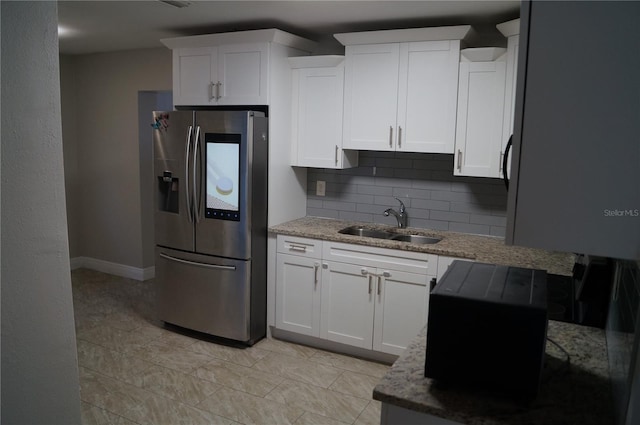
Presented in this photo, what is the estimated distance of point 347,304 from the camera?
146 inches

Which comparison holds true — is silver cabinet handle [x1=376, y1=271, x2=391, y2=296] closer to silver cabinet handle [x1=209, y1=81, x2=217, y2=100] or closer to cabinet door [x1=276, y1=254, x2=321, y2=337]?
cabinet door [x1=276, y1=254, x2=321, y2=337]

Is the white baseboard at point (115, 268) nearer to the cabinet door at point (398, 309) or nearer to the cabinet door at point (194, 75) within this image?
the cabinet door at point (194, 75)

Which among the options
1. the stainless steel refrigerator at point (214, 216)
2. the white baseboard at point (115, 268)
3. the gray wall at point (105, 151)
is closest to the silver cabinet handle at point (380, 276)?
the stainless steel refrigerator at point (214, 216)

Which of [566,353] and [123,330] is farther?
[123,330]

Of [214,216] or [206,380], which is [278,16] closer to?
[214,216]

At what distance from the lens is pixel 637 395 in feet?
3.43

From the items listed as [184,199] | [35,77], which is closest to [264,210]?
[184,199]

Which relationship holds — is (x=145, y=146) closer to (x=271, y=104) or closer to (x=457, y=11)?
(x=271, y=104)

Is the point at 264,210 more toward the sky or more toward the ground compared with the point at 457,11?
more toward the ground

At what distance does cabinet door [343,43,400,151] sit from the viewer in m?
3.59

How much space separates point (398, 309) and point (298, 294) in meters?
0.78

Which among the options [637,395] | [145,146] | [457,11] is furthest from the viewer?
[145,146]

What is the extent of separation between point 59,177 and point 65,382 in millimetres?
465

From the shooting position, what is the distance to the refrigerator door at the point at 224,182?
363cm
